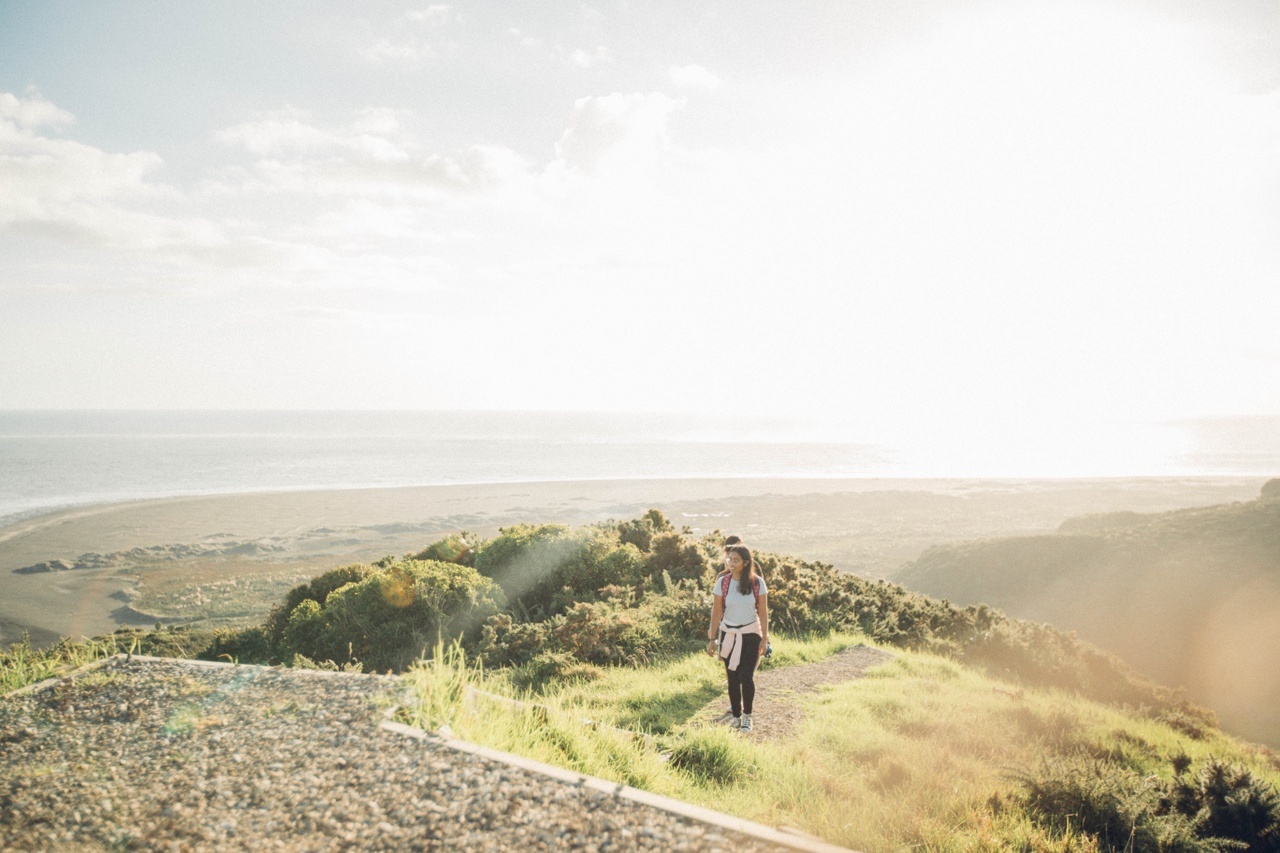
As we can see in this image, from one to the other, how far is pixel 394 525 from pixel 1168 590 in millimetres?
33539

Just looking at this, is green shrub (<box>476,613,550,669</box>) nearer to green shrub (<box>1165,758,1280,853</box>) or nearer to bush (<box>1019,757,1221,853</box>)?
bush (<box>1019,757,1221,853</box>)

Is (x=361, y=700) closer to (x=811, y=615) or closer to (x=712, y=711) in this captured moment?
(x=712, y=711)

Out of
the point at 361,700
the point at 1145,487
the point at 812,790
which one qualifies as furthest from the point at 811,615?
the point at 1145,487

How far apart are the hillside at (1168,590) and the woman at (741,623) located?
48.8 ft

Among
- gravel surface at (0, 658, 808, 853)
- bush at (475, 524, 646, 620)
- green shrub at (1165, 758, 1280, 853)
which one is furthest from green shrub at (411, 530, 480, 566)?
green shrub at (1165, 758, 1280, 853)

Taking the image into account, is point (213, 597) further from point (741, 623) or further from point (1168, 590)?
point (1168, 590)

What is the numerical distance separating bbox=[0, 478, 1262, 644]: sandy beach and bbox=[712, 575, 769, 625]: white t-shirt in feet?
64.3

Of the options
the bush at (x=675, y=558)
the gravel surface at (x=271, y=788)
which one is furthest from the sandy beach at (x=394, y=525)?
the gravel surface at (x=271, y=788)

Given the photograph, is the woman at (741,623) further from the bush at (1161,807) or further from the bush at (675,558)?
the bush at (675,558)

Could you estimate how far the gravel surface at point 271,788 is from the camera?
173 inches

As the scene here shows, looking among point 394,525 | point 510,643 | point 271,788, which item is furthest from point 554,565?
point 394,525

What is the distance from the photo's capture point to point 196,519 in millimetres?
36906

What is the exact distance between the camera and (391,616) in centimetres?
1304

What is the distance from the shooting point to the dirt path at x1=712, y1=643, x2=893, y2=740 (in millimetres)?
8000
